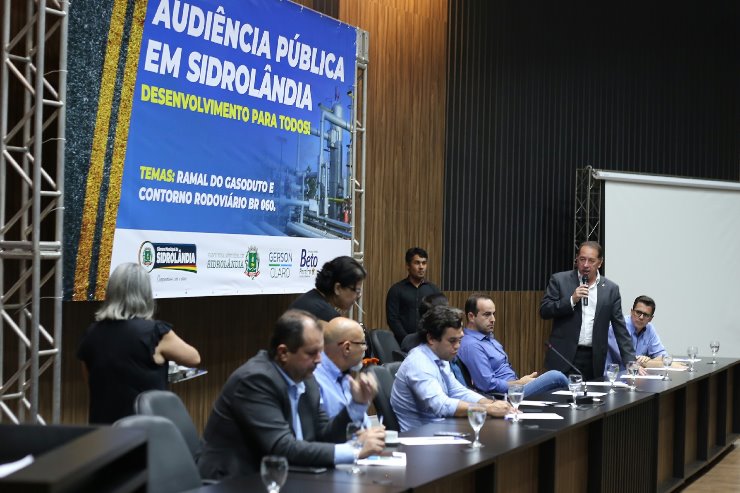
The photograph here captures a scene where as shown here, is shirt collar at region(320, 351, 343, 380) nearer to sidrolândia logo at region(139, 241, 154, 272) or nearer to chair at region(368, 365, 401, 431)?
chair at region(368, 365, 401, 431)

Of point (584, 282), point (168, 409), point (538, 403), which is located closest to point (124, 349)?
point (168, 409)

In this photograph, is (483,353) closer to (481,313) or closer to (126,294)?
(481,313)

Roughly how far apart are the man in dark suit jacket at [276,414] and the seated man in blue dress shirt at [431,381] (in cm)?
116

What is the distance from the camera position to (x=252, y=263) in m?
6.33

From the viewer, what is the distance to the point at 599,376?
6.95m

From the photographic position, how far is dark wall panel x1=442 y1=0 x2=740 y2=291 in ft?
31.6

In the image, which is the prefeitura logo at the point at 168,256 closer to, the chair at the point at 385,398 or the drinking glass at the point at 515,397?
the chair at the point at 385,398

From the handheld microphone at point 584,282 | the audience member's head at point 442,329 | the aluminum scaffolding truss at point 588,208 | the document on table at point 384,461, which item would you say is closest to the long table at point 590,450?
the document on table at point 384,461

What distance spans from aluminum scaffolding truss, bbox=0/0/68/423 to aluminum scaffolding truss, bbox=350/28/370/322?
8.23 feet

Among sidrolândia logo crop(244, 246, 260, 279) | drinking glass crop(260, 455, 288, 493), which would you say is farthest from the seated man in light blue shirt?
drinking glass crop(260, 455, 288, 493)

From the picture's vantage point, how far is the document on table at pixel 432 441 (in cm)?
363

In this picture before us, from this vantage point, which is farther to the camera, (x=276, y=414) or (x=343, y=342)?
(x=343, y=342)

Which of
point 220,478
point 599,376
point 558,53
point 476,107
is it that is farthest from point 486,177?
point 220,478

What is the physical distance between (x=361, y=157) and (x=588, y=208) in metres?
2.76
